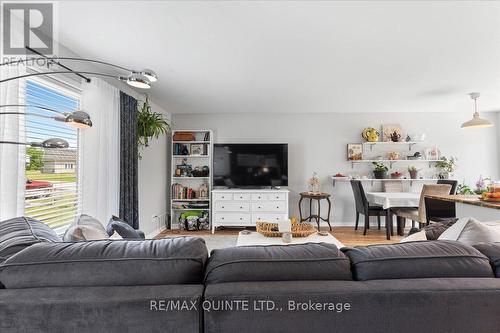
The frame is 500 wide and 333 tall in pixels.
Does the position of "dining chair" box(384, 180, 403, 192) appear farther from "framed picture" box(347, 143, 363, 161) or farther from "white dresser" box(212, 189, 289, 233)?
"white dresser" box(212, 189, 289, 233)

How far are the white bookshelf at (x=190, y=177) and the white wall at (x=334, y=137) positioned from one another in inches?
12.9

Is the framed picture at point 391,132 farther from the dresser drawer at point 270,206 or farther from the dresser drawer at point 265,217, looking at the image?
the dresser drawer at point 265,217

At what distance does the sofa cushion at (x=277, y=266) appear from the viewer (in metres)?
0.92

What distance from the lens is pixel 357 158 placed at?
5141mm

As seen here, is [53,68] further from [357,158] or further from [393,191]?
[393,191]

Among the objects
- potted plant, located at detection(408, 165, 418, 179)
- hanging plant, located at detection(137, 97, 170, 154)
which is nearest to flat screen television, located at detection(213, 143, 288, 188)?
hanging plant, located at detection(137, 97, 170, 154)

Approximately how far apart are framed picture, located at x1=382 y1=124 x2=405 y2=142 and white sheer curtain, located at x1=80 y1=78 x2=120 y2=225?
485 centimetres

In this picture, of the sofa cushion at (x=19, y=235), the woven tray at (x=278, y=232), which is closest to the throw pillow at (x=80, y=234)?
the sofa cushion at (x=19, y=235)

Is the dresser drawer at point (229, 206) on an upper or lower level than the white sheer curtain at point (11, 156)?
lower

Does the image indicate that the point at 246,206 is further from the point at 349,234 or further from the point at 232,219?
the point at 349,234

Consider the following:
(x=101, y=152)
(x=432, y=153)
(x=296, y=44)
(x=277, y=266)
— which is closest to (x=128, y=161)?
(x=101, y=152)

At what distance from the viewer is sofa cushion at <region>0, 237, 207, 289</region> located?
2.92 feet

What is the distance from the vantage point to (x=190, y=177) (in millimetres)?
4973

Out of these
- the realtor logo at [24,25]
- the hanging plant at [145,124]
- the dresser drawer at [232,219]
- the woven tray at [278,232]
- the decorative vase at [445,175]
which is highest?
the realtor logo at [24,25]
